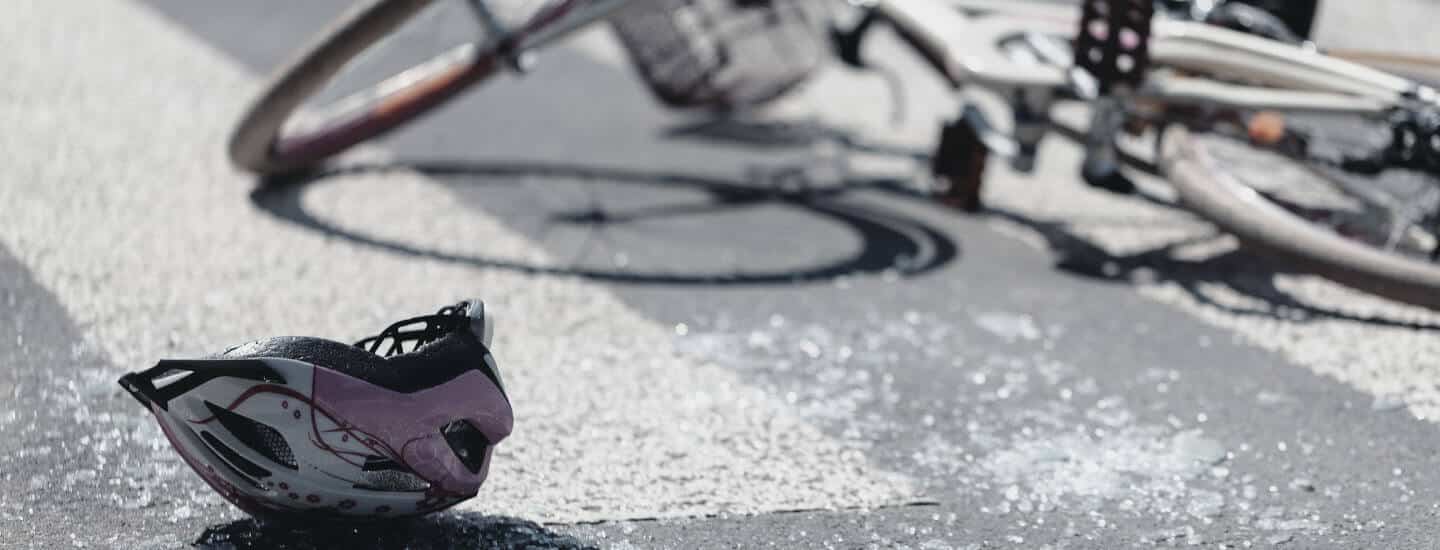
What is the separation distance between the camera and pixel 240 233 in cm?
514

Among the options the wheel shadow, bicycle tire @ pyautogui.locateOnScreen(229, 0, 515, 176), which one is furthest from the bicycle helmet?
bicycle tire @ pyautogui.locateOnScreen(229, 0, 515, 176)

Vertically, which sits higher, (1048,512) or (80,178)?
(1048,512)

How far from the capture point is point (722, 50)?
262 inches

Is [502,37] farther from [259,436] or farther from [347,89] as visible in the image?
[259,436]

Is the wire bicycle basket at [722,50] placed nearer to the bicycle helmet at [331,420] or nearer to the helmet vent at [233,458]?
the bicycle helmet at [331,420]

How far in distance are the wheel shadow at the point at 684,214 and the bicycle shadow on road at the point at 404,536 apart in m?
1.66

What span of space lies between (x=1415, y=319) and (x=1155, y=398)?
3.32 feet

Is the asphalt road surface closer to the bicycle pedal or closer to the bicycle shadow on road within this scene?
the bicycle shadow on road

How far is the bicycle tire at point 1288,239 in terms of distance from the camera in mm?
4570

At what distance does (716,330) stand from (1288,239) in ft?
5.06

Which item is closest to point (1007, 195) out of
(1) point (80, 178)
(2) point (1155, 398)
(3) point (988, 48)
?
(3) point (988, 48)

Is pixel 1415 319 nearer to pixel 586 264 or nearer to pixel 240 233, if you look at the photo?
pixel 586 264

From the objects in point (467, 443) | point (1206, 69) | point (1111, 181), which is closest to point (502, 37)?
point (1111, 181)

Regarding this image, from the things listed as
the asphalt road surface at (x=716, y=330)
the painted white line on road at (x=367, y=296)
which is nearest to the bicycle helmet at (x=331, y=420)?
the asphalt road surface at (x=716, y=330)
